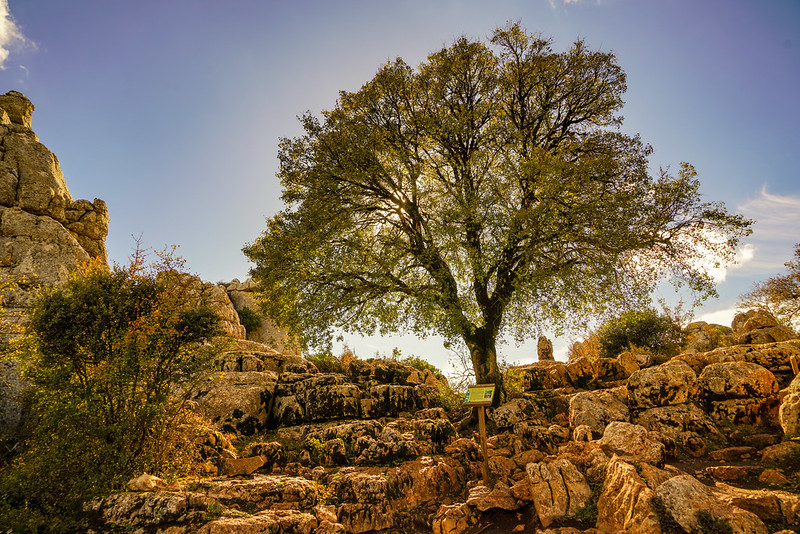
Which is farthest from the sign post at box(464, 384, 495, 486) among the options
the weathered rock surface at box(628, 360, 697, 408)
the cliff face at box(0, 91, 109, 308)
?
the cliff face at box(0, 91, 109, 308)

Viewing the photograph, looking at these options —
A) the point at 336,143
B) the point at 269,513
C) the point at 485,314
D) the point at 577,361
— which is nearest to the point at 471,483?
the point at 269,513

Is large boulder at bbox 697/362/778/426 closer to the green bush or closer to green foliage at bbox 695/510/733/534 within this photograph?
green foliage at bbox 695/510/733/534

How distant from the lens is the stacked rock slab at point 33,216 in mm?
23734

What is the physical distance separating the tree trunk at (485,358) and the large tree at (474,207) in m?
0.07

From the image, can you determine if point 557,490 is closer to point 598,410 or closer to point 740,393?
point 598,410

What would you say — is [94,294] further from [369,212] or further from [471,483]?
[369,212]

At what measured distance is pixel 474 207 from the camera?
56.4ft

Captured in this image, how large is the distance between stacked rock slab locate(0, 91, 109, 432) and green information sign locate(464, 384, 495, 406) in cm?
2349

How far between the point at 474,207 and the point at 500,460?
10.3 metres

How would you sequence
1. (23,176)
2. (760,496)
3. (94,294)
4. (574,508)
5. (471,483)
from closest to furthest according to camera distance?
(760,496)
(574,508)
(94,294)
(471,483)
(23,176)

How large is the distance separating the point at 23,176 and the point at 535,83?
1399 inches

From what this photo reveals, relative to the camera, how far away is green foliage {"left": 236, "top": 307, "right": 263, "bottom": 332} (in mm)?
42594

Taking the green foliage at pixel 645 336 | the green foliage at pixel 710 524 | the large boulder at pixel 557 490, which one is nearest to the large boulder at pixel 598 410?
the large boulder at pixel 557 490

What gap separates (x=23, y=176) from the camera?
89.8 feet
